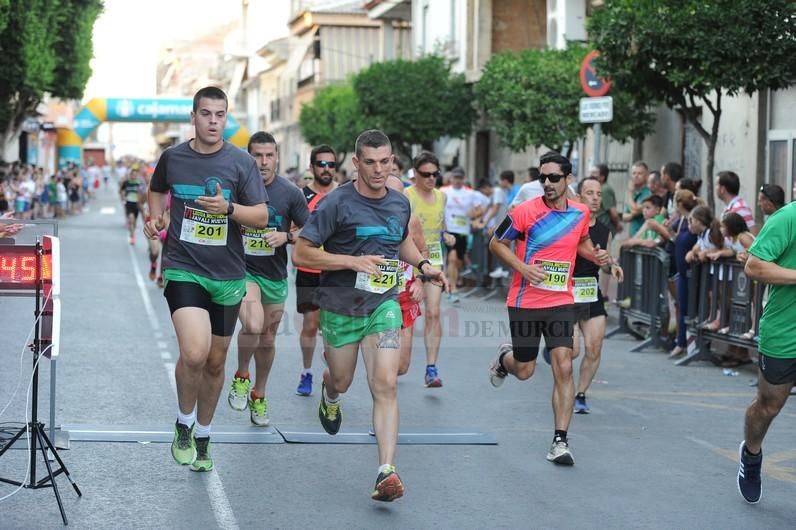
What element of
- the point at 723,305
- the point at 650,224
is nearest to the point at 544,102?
the point at 650,224

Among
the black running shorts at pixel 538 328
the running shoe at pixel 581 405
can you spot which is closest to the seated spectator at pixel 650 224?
the running shoe at pixel 581 405

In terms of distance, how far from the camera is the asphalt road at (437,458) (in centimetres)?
669

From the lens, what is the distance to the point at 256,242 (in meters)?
9.18

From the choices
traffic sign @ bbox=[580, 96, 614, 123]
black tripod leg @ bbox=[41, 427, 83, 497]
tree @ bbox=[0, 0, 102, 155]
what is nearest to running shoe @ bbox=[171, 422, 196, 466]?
black tripod leg @ bbox=[41, 427, 83, 497]

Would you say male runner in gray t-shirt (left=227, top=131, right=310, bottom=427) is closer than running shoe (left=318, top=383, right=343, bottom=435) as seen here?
No

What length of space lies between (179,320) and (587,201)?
427 cm

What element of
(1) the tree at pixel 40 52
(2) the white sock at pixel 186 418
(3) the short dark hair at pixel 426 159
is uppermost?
(1) the tree at pixel 40 52

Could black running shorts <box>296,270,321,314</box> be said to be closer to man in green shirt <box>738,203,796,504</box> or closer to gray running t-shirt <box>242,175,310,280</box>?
gray running t-shirt <box>242,175,310,280</box>

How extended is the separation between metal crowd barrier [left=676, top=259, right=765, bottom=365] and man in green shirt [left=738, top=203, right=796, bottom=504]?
5.28m

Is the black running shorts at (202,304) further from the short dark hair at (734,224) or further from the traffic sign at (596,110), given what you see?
the traffic sign at (596,110)

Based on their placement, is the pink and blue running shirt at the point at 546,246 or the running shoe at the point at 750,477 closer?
the running shoe at the point at 750,477

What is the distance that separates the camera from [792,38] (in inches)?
625

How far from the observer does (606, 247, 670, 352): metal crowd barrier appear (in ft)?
47.0

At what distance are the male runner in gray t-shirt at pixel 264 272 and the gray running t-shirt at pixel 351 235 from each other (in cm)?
173
